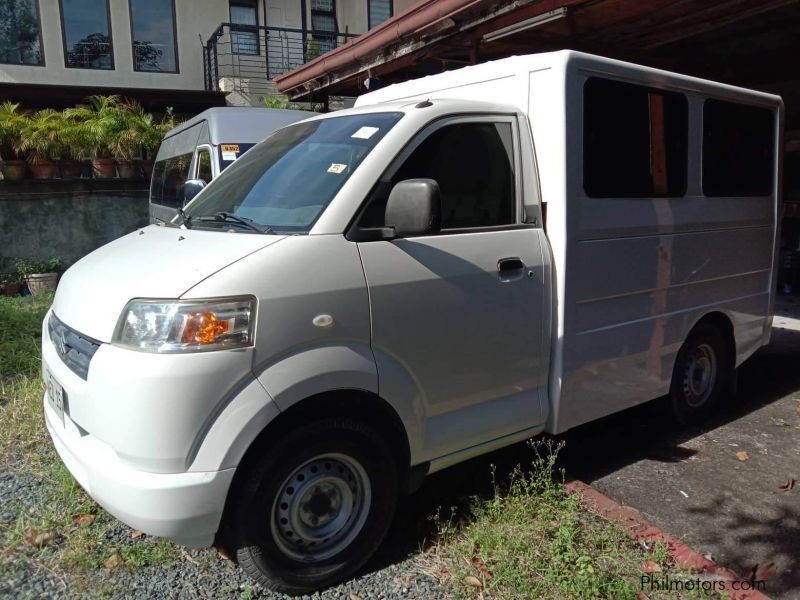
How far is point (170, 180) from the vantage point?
10.0 metres

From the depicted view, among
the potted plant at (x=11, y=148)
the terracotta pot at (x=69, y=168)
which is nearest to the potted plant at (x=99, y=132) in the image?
the terracotta pot at (x=69, y=168)

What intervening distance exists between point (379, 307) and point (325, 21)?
16.5 meters

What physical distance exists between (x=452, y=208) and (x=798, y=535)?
251cm

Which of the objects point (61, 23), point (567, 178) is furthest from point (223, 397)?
point (61, 23)

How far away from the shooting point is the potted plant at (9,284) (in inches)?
Answer: 404

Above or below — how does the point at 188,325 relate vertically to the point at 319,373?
above

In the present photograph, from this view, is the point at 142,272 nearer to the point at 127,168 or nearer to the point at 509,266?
the point at 509,266

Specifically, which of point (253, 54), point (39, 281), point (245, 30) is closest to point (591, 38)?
point (39, 281)

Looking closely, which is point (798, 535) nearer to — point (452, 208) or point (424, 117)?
point (452, 208)

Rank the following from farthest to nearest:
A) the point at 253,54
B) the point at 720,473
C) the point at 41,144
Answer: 1. the point at 253,54
2. the point at 41,144
3. the point at 720,473

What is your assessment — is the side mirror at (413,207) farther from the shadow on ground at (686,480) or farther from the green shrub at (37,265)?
the green shrub at (37,265)

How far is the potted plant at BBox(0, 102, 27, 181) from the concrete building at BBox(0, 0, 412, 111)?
148 inches

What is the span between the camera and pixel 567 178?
354 cm

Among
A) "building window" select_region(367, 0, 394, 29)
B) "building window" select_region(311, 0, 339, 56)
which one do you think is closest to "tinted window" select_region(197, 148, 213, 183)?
"building window" select_region(311, 0, 339, 56)
